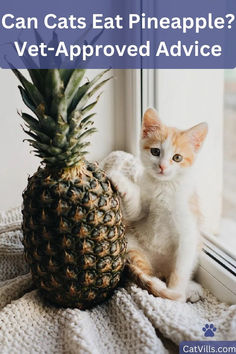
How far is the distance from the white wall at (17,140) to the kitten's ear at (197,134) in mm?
513

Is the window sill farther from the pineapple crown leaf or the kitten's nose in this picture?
the pineapple crown leaf

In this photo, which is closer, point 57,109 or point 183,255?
point 57,109

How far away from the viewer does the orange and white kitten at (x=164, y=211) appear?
0.84m

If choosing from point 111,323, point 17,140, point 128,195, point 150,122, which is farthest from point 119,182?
point 17,140

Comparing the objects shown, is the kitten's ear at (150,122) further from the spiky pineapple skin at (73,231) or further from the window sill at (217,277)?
the window sill at (217,277)

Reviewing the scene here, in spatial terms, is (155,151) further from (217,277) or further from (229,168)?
(229,168)

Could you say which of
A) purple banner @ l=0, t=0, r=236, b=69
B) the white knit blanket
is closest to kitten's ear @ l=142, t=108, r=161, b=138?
purple banner @ l=0, t=0, r=236, b=69

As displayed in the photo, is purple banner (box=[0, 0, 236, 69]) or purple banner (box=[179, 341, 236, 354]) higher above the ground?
purple banner (box=[0, 0, 236, 69])

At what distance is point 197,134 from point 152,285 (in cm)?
34

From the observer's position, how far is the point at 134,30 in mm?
1175

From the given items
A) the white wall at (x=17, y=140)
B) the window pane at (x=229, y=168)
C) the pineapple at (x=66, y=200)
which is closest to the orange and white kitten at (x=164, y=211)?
the pineapple at (x=66, y=200)

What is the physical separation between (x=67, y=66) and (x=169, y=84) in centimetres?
49

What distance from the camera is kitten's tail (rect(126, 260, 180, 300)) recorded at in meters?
0.82

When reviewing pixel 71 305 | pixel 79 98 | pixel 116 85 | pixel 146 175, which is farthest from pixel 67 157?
pixel 116 85
